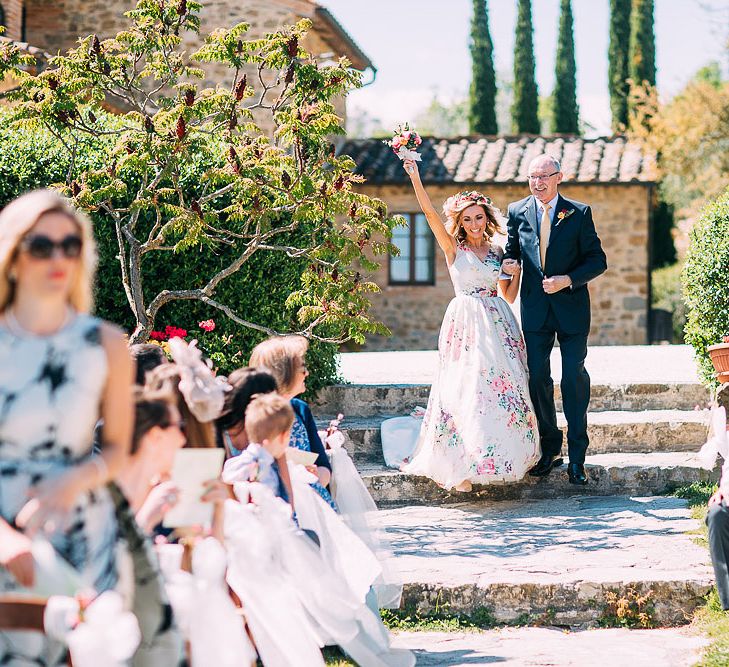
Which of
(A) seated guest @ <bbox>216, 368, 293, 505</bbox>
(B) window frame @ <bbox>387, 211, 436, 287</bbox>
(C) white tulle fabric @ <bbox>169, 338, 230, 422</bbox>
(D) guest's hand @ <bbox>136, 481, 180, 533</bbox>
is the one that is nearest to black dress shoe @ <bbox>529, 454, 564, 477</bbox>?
(A) seated guest @ <bbox>216, 368, 293, 505</bbox>

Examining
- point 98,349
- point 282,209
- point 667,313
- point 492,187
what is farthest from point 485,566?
point 667,313

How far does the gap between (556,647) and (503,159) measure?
16120 millimetres

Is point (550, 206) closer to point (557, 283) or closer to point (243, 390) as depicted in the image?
point (557, 283)

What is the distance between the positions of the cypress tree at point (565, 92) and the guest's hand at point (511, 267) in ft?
70.4

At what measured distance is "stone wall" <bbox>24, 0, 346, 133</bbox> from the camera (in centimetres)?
1712

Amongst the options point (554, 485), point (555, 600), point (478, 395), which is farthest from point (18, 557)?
point (554, 485)

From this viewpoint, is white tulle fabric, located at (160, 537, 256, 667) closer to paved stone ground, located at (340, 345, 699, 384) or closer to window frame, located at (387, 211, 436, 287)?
paved stone ground, located at (340, 345, 699, 384)

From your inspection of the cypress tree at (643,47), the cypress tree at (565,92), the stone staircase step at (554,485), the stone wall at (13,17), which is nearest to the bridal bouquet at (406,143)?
the stone staircase step at (554,485)

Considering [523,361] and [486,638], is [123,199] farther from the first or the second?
[486,638]

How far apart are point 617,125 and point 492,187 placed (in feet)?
27.3

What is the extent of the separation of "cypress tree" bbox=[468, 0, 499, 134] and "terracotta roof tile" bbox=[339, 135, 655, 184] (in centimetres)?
568

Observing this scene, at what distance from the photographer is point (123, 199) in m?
8.44

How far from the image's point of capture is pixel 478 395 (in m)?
7.02

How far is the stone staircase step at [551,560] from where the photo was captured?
5.34 m
